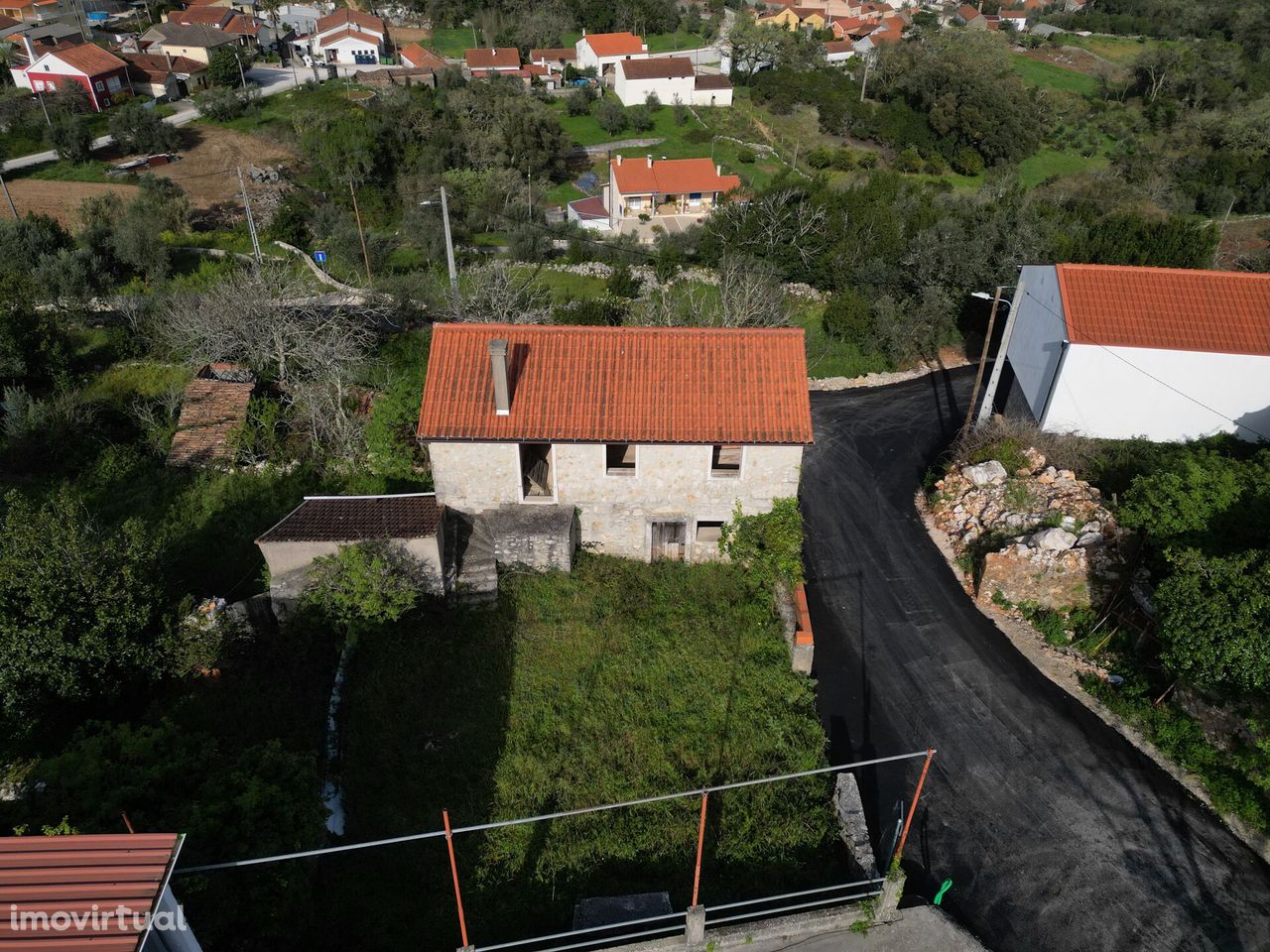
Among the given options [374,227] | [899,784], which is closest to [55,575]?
[899,784]

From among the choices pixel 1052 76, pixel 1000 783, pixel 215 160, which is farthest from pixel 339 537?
pixel 1052 76

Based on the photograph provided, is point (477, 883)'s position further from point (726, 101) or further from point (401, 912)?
point (726, 101)

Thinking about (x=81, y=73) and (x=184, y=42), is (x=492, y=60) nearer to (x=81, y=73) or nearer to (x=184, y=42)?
(x=184, y=42)

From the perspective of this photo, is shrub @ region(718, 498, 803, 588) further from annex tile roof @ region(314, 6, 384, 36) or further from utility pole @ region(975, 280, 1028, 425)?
annex tile roof @ region(314, 6, 384, 36)

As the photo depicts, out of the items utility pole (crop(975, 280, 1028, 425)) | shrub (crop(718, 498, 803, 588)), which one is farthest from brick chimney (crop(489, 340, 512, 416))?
utility pole (crop(975, 280, 1028, 425))

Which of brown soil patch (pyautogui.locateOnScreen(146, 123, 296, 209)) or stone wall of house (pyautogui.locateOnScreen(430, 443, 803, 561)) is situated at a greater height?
stone wall of house (pyautogui.locateOnScreen(430, 443, 803, 561))
